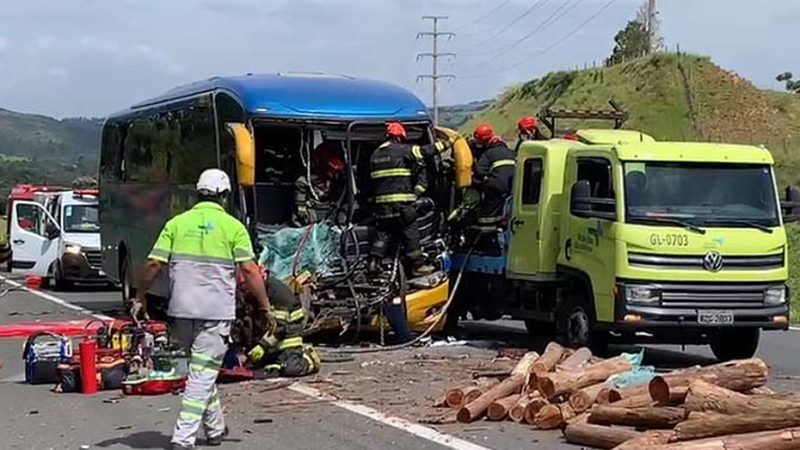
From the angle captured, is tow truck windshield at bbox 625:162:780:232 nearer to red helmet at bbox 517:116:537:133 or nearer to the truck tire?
the truck tire

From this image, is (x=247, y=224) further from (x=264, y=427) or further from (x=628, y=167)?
(x=264, y=427)

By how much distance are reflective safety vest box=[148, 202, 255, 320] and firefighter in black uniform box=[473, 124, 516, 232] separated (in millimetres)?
6915

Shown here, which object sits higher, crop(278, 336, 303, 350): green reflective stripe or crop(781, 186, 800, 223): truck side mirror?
crop(781, 186, 800, 223): truck side mirror

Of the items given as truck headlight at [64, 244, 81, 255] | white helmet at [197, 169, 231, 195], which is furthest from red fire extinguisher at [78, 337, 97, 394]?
truck headlight at [64, 244, 81, 255]

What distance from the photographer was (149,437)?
10.5m

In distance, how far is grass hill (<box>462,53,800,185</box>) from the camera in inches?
2753

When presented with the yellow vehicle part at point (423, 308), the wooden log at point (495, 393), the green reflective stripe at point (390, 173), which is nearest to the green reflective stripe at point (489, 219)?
the yellow vehicle part at point (423, 308)

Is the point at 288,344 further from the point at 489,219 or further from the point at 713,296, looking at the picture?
the point at 713,296

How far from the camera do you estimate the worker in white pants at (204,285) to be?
9.68 metres

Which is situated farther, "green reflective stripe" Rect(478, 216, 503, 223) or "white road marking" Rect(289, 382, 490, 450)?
"green reflective stripe" Rect(478, 216, 503, 223)

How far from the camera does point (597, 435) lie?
9.73m

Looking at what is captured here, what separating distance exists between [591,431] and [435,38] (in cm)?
9025

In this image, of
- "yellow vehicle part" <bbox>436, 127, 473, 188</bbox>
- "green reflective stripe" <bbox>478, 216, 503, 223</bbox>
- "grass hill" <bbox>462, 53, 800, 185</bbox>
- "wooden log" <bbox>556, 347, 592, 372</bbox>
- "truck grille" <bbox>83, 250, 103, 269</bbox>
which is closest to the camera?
"wooden log" <bbox>556, 347, 592, 372</bbox>

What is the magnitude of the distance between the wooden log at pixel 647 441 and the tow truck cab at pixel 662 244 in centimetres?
474
